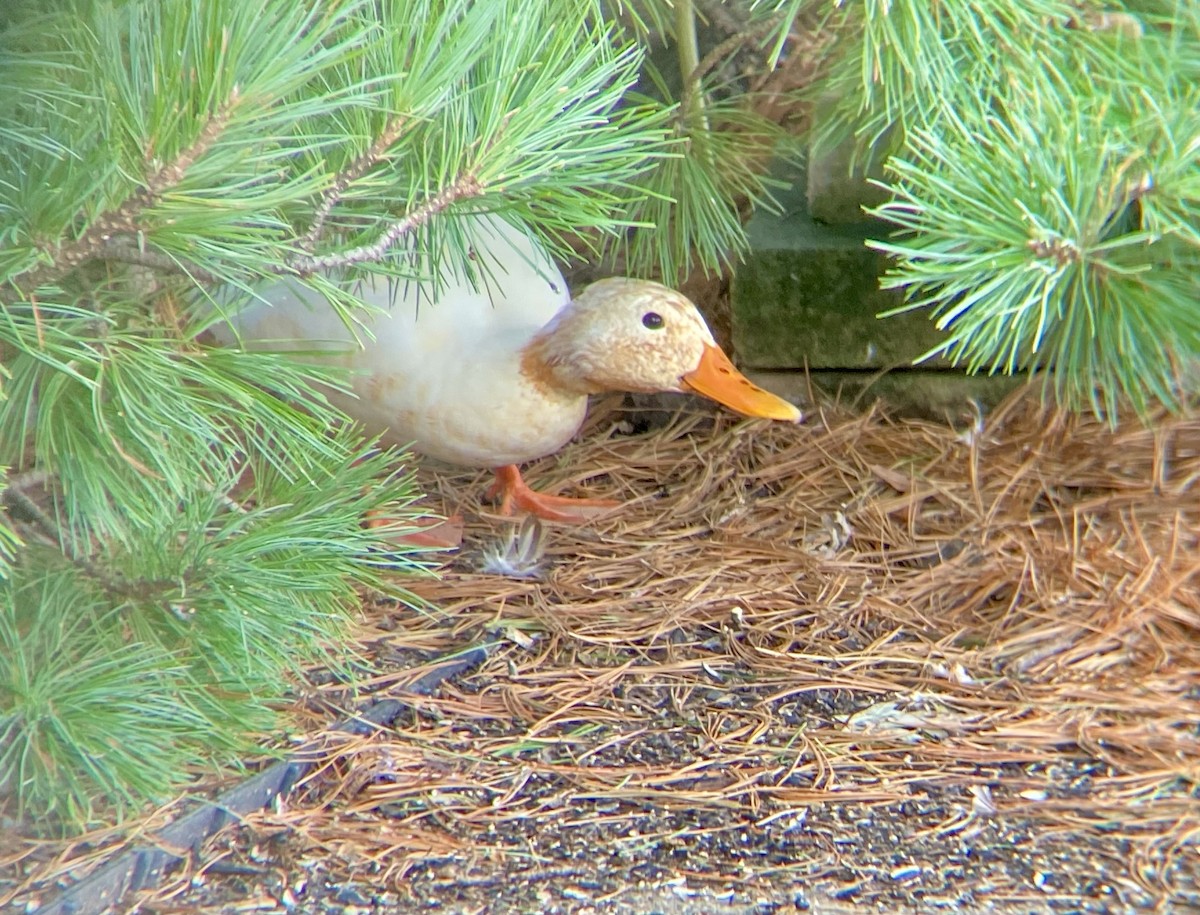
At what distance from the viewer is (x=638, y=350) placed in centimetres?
145

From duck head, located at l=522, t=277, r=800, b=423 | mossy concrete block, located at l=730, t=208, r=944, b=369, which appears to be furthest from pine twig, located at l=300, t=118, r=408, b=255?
mossy concrete block, located at l=730, t=208, r=944, b=369

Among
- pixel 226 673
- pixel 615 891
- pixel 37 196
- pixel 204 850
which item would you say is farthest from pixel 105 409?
pixel 615 891

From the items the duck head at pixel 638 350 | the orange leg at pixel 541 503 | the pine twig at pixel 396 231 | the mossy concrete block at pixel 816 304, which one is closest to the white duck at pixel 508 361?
the duck head at pixel 638 350

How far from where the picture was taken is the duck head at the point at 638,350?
4.74 feet

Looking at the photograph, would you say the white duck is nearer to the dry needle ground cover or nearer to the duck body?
the duck body

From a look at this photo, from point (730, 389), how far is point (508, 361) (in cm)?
29

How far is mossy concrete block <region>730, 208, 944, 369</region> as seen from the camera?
174 centimetres

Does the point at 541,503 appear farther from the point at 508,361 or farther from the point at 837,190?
the point at 837,190

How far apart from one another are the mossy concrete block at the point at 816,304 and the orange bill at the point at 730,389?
1.11ft

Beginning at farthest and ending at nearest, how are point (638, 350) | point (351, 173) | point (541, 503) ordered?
point (541, 503) → point (638, 350) → point (351, 173)

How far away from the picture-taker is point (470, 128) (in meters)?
0.81

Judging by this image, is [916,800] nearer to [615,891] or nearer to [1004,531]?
[615,891]

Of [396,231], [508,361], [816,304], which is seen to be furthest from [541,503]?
[396,231]

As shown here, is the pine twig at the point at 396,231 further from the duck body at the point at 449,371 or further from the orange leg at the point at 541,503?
the orange leg at the point at 541,503
